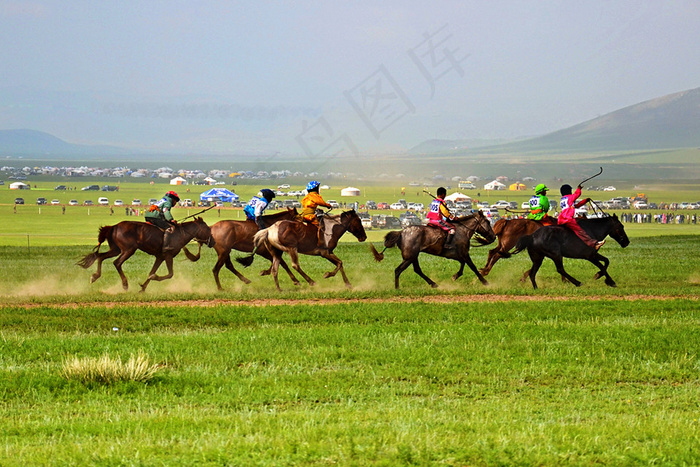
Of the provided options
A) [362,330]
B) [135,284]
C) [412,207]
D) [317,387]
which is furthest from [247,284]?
[412,207]

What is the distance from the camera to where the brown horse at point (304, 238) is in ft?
75.7

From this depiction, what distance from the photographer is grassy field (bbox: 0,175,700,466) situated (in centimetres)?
847

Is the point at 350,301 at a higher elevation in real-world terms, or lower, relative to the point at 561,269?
lower

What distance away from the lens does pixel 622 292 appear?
73.4 feet

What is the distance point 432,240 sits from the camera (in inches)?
918

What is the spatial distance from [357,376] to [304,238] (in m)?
11.4

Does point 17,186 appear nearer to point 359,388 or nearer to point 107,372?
point 107,372

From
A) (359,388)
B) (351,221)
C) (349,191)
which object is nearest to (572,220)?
(351,221)

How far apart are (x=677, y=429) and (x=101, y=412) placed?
6429 millimetres

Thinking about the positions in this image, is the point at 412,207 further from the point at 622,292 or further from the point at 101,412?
the point at 101,412

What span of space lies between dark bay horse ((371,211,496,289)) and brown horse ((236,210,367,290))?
1034 mm

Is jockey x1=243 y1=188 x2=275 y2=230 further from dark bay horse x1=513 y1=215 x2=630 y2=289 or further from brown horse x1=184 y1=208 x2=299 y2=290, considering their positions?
dark bay horse x1=513 y1=215 x2=630 y2=289

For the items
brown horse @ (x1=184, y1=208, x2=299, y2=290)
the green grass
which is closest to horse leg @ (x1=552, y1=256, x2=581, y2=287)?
the green grass

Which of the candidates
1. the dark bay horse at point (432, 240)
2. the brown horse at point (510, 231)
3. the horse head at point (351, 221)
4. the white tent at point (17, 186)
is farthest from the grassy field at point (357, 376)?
the white tent at point (17, 186)
